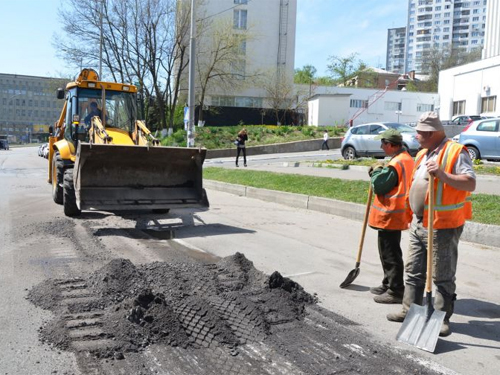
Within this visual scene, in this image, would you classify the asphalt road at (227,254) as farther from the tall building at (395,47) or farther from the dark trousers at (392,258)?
the tall building at (395,47)

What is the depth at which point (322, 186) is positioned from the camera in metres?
13.8

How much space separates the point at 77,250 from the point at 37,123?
12684cm

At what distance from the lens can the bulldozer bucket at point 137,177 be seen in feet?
30.1

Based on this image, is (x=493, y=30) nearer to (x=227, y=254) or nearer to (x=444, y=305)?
(x=227, y=254)

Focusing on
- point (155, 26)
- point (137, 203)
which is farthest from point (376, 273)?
point (155, 26)

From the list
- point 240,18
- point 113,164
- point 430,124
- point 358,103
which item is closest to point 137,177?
point 113,164

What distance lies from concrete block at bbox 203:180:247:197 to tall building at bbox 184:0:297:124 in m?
36.0

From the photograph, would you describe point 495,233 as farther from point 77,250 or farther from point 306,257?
point 77,250

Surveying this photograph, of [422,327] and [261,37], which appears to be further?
[261,37]

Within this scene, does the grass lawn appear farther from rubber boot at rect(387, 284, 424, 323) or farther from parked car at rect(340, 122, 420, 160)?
parked car at rect(340, 122, 420, 160)

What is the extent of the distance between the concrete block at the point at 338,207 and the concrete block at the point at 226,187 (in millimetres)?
3467

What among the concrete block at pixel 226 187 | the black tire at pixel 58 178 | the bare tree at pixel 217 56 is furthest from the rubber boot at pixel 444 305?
the bare tree at pixel 217 56

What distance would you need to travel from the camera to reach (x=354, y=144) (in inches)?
910

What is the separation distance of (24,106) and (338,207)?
123 m
